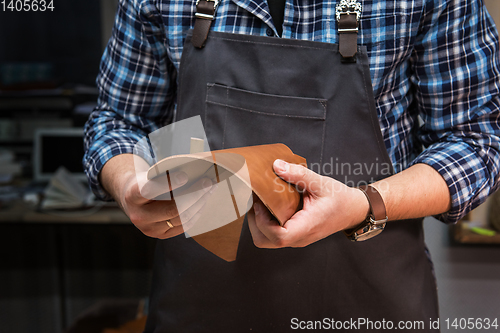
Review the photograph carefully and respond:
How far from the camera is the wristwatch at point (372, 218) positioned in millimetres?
671

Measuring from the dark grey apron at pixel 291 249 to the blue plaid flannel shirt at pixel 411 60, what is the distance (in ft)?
0.17

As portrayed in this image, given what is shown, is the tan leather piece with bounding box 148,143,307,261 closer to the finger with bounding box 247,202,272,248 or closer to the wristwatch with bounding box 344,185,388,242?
the finger with bounding box 247,202,272,248

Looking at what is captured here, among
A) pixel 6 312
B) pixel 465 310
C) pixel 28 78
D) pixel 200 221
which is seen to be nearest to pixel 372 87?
pixel 200 221

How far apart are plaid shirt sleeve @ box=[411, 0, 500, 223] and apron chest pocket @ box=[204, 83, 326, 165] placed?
222 millimetres

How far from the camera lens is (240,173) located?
50 centimetres

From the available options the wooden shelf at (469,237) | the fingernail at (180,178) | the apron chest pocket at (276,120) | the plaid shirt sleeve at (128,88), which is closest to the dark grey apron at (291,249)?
the apron chest pocket at (276,120)

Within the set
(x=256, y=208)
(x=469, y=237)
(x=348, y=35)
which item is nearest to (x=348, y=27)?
(x=348, y=35)

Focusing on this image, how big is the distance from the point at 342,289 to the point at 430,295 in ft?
0.76

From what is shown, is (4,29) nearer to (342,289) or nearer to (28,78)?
(28,78)

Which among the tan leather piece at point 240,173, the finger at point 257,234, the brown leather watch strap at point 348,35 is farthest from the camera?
the brown leather watch strap at point 348,35

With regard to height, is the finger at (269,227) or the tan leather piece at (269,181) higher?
the tan leather piece at (269,181)

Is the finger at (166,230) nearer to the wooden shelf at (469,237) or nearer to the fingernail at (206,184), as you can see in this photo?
the fingernail at (206,184)

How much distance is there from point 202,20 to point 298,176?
0.38 meters

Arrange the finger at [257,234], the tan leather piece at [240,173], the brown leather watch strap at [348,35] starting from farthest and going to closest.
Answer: the brown leather watch strap at [348,35]
the finger at [257,234]
the tan leather piece at [240,173]
